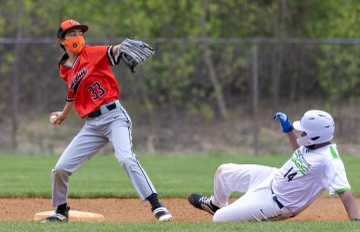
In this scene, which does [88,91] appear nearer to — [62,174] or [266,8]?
[62,174]

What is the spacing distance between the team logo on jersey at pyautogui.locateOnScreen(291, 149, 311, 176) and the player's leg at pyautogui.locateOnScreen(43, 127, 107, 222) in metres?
1.84

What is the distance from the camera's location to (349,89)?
19.3 metres

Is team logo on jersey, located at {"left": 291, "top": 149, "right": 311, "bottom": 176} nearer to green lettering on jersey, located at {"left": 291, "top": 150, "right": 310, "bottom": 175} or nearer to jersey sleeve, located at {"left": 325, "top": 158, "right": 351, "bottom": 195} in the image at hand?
green lettering on jersey, located at {"left": 291, "top": 150, "right": 310, "bottom": 175}

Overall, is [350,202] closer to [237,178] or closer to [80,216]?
[237,178]

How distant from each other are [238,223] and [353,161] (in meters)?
9.46

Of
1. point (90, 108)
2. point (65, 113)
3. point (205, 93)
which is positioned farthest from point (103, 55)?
point (205, 93)

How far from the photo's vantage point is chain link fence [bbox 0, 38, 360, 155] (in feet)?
62.6

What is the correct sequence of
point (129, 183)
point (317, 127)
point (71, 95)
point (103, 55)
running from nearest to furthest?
point (317, 127) < point (103, 55) < point (71, 95) < point (129, 183)

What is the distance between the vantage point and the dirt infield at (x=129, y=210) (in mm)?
9398

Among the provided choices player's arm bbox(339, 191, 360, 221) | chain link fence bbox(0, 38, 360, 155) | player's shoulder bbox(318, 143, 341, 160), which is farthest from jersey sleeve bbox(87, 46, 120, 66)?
chain link fence bbox(0, 38, 360, 155)

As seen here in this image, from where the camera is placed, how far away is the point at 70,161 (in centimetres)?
863

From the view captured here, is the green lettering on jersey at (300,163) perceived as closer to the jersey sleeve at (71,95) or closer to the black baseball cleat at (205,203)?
the black baseball cleat at (205,203)

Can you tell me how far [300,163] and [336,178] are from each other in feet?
1.43

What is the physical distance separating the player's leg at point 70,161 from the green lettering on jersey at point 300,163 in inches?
72.3
